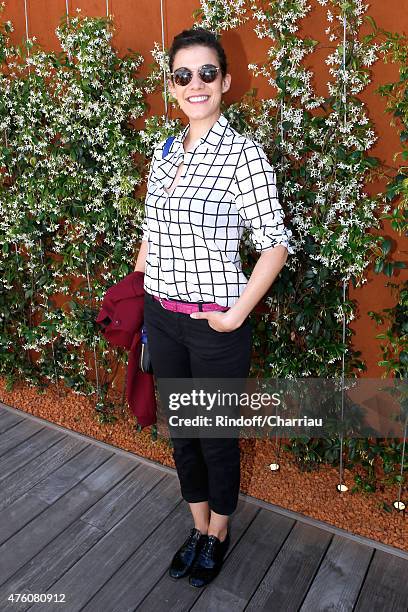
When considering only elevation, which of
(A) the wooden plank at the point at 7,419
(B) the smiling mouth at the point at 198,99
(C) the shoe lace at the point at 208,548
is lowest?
(A) the wooden plank at the point at 7,419

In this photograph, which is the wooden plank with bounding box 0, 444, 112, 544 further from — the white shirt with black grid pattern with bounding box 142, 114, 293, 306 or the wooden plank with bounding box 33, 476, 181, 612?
the white shirt with black grid pattern with bounding box 142, 114, 293, 306

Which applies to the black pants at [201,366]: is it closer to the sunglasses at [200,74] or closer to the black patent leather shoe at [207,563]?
the black patent leather shoe at [207,563]

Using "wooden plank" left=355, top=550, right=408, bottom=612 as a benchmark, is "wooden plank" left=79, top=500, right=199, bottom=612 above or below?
above

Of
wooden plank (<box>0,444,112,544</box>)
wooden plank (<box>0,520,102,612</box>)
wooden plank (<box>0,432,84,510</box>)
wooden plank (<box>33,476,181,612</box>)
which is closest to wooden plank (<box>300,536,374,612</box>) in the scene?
wooden plank (<box>33,476,181,612</box>)

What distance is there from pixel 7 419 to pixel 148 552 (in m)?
1.42

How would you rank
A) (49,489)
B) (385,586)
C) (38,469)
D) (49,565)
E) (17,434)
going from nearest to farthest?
(385,586)
(49,565)
(49,489)
(38,469)
(17,434)

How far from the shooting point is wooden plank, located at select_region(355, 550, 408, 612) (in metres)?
1.91

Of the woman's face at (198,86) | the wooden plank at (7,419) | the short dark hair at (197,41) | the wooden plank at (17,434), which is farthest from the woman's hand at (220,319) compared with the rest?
the wooden plank at (7,419)

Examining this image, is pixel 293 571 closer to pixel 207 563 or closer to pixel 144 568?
pixel 207 563

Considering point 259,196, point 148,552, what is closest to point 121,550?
point 148,552

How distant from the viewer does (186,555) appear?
207cm

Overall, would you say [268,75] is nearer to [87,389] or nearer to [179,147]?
[179,147]

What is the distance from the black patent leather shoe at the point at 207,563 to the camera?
2.00 metres

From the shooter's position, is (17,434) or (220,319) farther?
(17,434)
